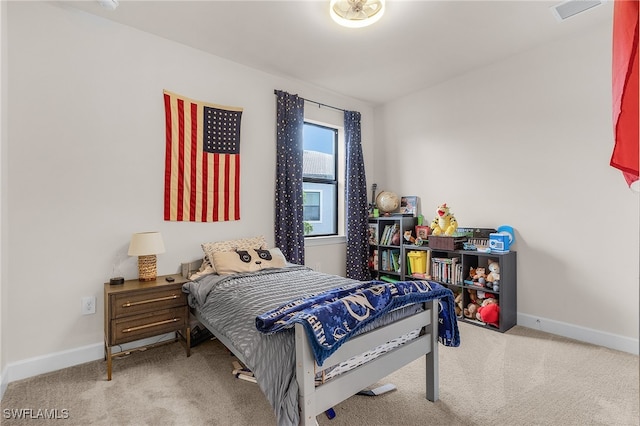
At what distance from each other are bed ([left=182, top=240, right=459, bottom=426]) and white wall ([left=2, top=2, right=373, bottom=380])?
75cm

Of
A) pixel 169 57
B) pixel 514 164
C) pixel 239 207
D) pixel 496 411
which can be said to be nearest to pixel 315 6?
pixel 169 57

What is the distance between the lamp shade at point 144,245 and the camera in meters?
2.35

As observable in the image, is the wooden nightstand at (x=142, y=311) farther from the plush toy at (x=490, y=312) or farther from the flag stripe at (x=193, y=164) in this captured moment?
the plush toy at (x=490, y=312)

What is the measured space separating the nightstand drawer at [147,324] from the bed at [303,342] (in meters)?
0.13

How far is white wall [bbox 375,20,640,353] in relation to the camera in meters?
2.48

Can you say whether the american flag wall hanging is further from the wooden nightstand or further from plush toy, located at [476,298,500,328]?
plush toy, located at [476,298,500,328]

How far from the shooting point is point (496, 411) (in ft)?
5.74

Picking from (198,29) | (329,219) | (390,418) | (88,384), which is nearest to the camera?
(390,418)

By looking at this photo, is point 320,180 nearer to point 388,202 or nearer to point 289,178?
point 289,178

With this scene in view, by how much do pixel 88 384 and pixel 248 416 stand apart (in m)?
1.13

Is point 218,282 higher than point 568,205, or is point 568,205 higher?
point 568,205

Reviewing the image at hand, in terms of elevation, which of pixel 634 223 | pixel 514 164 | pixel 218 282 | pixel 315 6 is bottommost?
pixel 218 282

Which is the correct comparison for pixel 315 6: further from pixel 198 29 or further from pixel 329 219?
pixel 329 219

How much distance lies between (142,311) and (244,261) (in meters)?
0.80
